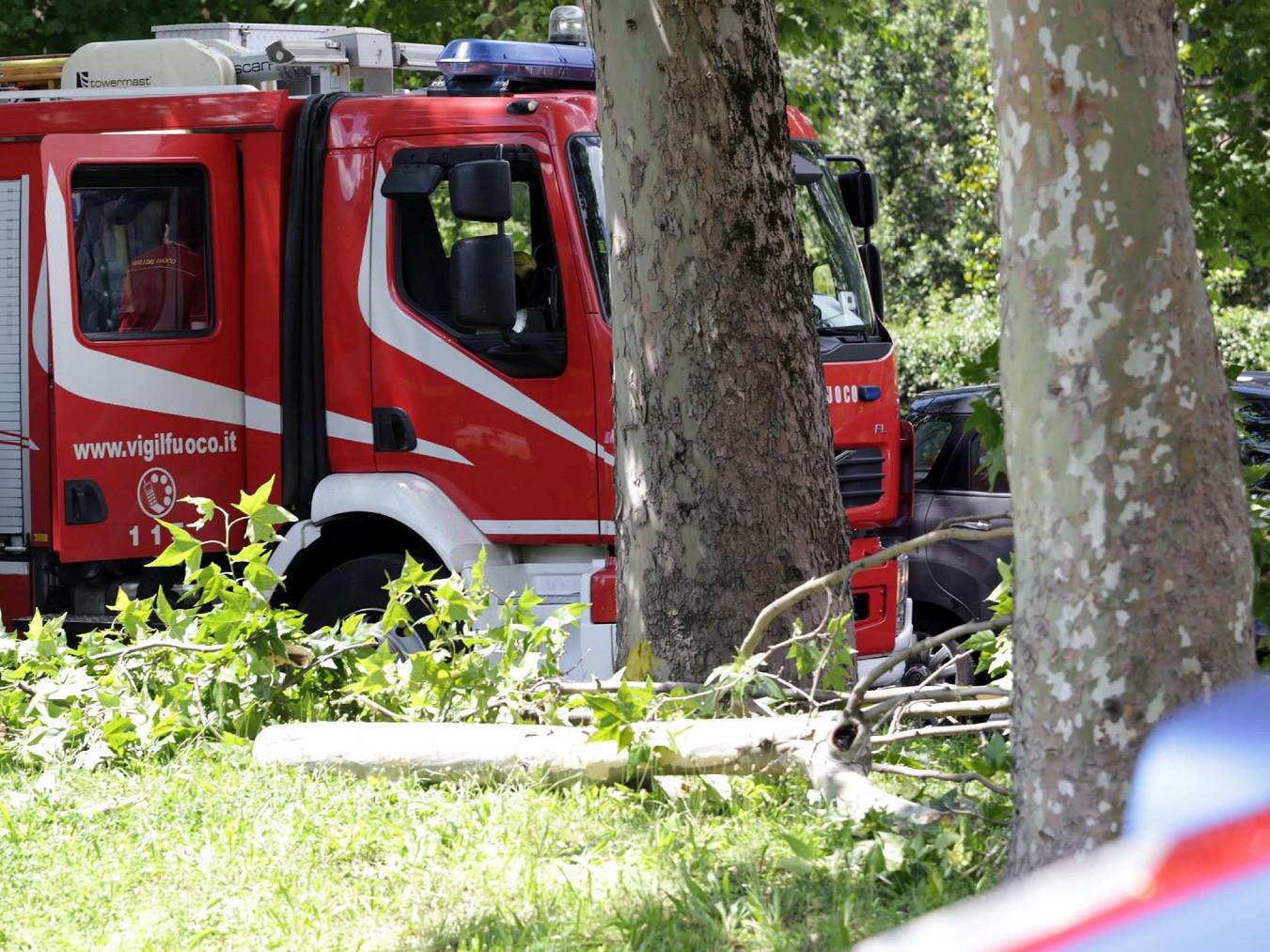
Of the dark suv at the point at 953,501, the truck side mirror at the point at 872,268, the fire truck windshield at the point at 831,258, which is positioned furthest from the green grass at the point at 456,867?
the truck side mirror at the point at 872,268

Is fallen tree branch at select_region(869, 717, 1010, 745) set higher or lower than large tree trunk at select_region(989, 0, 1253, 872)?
lower

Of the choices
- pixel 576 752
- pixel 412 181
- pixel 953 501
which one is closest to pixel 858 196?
pixel 953 501

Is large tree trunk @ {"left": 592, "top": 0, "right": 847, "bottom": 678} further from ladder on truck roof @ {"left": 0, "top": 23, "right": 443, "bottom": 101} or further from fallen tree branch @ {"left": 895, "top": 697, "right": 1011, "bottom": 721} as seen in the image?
ladder on truck roof @ {"left": 0, "top": 23, "right": 443, "bottom": 101}

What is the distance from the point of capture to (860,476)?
24.3ft

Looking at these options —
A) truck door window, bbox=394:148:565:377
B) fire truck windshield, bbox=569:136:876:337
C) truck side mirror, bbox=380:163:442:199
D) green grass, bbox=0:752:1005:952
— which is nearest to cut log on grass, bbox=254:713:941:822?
green grass, bbox=0:752:1005:952

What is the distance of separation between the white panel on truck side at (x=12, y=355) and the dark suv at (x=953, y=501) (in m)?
4.12

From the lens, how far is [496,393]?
Result: 705 cm

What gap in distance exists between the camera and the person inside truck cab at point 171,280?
734cm

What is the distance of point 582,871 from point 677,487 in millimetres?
1593

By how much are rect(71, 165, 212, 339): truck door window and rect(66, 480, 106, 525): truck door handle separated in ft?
2.12

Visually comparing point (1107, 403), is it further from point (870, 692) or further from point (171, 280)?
point (171, 280)

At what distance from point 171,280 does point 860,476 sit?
318 centimetres

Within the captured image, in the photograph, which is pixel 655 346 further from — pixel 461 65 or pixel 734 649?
pixel 461 65

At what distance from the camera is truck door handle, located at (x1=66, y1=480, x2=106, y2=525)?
7.16 meters
